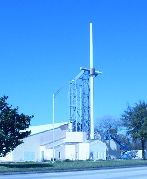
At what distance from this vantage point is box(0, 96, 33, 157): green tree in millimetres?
47344

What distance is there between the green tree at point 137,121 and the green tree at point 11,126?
34.8m

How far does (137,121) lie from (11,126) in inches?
1488

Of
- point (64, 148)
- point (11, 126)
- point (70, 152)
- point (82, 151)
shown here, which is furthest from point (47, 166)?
point (64, 148)

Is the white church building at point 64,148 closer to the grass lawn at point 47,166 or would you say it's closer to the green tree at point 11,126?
the grass lawn at point 47,166

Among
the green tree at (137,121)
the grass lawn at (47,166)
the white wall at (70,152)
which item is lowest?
the grass lawn at (47,166)

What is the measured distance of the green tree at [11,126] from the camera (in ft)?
155

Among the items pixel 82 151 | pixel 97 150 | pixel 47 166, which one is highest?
pixel 97 150

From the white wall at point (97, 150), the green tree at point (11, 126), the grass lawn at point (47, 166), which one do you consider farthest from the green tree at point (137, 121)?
the green tree at point (11, 126)

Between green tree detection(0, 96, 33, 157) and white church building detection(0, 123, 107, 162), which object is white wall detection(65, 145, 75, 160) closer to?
white church building detection(0, 123, 107, 162)

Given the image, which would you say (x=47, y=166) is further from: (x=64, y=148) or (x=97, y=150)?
(x=64, y=148)

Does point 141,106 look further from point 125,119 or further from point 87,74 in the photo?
point 87,74

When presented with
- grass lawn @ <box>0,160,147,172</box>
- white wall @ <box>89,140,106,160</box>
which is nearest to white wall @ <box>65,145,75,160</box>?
white wall @ <box>89,140,106,160</box>

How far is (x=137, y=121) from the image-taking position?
8188 centimetres

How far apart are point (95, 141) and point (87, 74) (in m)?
12.5
